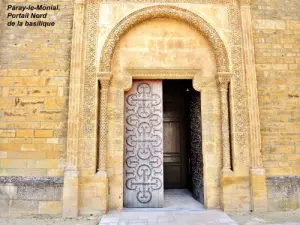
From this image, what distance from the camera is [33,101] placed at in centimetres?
494

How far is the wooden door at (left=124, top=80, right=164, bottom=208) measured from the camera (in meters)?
5.14

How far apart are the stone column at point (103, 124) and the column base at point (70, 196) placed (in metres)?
0.48

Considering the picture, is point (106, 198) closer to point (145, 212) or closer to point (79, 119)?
point (145, 212)

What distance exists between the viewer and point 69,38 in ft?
17.0

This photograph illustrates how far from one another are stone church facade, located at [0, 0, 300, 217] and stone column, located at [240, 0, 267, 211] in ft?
0.07

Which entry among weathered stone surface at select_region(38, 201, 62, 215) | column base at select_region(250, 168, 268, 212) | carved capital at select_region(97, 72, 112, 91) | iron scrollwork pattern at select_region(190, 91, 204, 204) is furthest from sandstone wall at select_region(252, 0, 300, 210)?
weathered stone surface at select_region(38, 201, 62, 215)

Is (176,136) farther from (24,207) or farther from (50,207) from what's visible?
(24,207)

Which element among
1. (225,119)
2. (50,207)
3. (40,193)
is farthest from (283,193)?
(40,193)

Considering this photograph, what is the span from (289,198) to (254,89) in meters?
2.25

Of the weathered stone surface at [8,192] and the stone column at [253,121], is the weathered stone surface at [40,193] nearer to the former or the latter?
the weathered stone surface at [8,192]

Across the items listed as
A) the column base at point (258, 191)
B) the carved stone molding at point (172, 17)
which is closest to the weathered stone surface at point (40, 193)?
the carved stone molding at point (172, 17)

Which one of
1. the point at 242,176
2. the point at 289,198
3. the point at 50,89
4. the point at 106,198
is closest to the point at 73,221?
the point at 106,198

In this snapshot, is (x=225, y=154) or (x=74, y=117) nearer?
(x=74, y=117)

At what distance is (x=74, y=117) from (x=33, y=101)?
93cm
